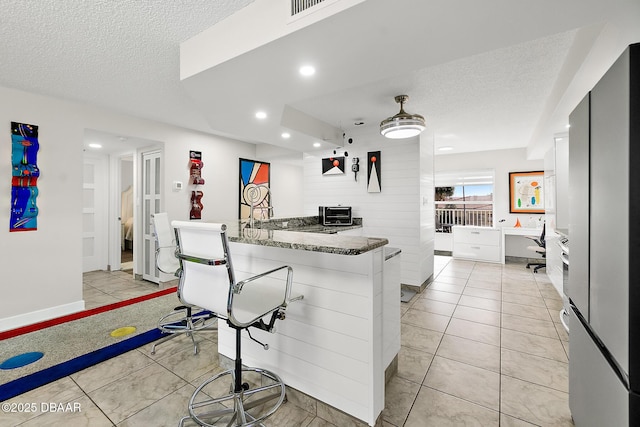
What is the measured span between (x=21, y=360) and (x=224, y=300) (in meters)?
2.30

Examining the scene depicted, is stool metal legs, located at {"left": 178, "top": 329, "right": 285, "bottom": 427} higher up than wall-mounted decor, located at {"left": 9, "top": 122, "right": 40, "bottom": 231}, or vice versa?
wall-mounted decor, located at {"left": 9, "top": 122, "right": 40, "bottom": 231}

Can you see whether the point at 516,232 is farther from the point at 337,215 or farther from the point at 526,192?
the point at 337,215

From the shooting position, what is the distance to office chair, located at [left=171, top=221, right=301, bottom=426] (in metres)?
1.46

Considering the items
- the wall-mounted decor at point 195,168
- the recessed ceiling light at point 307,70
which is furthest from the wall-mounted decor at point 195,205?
the recessed ceiling light at point 307,70

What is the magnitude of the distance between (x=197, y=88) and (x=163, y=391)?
7.67 ft

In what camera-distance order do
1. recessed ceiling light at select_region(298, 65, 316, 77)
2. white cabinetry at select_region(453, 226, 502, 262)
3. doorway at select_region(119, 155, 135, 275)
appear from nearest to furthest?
recessed ceiling light at select_region(298, 65, 316, 77)
white cabinetry at select_region(453, 226, 502, 262)
doorway at select_region(119, 155, 135, 275)

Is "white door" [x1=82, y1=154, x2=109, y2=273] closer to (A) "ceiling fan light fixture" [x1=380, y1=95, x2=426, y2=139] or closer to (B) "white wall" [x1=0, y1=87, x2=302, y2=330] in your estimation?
(B) "white wall" [x1=0, y1=87, x2=302, y2=330]

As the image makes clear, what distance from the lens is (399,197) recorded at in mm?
4324

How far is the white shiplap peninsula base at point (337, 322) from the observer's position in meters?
1.59

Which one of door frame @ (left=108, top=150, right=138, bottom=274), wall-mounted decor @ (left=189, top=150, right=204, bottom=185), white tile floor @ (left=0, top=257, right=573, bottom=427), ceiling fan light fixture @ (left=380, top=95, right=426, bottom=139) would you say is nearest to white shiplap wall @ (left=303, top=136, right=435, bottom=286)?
ceiling fan light fixture @ (left=380, top=95, right=426, bottom=139)

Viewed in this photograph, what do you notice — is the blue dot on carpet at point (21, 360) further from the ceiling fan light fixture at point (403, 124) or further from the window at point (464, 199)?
the window at point (464, 199)

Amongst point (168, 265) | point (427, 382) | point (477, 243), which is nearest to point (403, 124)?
point (427, 382)

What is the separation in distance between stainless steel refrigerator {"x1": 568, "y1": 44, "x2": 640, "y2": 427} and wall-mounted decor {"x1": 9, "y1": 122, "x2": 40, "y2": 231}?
4.79 meters

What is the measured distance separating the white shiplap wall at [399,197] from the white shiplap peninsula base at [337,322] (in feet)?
7.62
